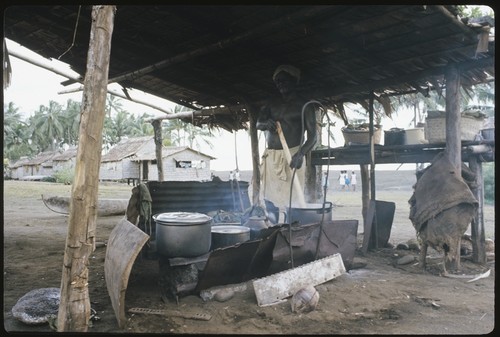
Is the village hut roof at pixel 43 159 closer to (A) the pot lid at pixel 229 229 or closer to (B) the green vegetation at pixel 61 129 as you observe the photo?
(B) the green vegetation at pixel 61 129

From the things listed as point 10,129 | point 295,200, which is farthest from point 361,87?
point 10,129

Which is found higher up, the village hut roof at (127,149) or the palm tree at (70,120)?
the palm tree at (70,120)

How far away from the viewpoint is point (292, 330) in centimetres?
275

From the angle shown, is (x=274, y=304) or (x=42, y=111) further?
(x=42, y=111)

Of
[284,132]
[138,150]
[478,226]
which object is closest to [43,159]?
[138,150]

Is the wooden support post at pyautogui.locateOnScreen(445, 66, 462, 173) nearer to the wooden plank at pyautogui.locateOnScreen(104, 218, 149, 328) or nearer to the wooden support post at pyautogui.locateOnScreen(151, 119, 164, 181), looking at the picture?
the wooden plank at pyautogui.locateOnScreen(104, 218, 149, 328)

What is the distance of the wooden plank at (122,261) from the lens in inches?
99.3

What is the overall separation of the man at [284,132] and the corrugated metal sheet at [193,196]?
833 millimetres

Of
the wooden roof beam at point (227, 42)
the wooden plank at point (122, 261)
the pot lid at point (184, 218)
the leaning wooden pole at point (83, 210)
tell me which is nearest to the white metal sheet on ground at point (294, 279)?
the pot lid at point (184, 218)

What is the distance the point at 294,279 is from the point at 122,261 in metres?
1.68

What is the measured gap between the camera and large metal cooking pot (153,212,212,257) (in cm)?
338

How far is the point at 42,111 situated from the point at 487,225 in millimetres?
58214

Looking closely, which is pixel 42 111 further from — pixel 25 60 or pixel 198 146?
pixel 25 60

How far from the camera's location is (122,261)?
8.66ft
